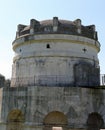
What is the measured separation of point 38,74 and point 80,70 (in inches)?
143

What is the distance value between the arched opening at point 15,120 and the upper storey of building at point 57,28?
7.20 meters

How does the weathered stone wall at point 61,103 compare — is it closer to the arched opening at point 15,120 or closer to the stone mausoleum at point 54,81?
the stone mausoleum at point 54,81

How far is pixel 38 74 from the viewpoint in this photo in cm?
2195

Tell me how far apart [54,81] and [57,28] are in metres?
4.76

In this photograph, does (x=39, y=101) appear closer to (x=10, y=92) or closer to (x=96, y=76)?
(x=10, y=92)

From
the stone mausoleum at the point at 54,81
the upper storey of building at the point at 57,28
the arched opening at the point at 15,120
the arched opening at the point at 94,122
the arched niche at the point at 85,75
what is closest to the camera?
the stone mausoleum at the point at 54,81

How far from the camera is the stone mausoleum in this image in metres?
19.0

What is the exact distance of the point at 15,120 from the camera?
21.6 meters

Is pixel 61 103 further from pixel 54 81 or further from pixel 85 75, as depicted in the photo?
pixel 85 75

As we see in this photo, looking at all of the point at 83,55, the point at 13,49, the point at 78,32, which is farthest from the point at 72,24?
the point at 13,49

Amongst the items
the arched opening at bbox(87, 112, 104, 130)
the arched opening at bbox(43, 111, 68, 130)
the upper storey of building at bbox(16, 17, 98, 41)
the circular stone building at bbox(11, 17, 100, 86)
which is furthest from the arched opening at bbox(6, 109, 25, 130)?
the upper storey of building at bbox(16, 17, 98, 41)

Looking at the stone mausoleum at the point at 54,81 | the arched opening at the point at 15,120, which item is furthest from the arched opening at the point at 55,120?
the arched opening at the point at 15,120

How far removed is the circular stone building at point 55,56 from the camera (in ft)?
71.6

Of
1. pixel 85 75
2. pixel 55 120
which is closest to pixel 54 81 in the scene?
pixel 85 75
